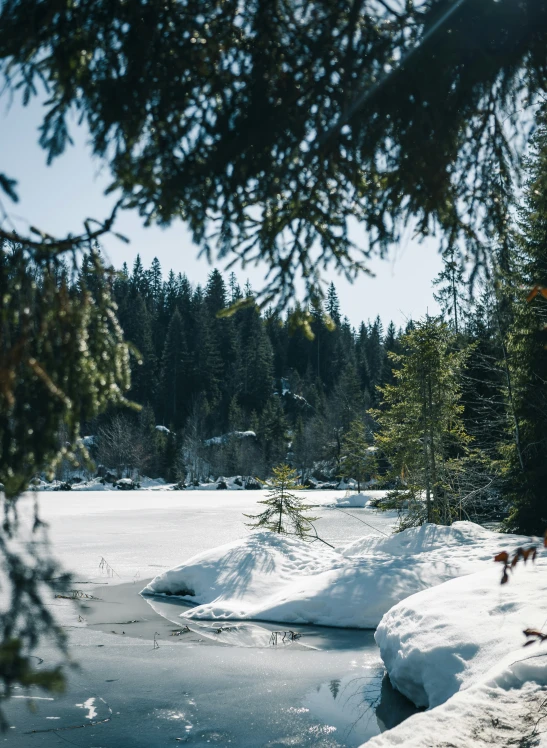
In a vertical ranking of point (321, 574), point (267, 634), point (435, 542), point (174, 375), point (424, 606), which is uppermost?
point (174, 375)

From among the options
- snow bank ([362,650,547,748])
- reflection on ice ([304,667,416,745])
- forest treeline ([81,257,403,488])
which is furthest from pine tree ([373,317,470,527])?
forest treeline ([81,257,403,488])

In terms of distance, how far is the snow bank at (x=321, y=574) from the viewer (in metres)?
11.4

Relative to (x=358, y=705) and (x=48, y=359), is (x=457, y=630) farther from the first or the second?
(x=48, y=359)

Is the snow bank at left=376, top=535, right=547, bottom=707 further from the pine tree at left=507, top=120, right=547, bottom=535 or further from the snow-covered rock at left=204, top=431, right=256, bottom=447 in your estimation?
the snow-covered rock at left=204, top=431, right=256, bottom=447

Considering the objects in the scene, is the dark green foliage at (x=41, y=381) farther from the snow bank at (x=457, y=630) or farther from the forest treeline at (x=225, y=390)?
the forest treeline at (x=225, y=390)

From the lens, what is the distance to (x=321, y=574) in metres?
12.6

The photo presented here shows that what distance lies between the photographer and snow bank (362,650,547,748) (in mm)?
4051

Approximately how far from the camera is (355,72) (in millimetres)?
3031

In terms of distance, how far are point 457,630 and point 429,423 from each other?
12.9 m

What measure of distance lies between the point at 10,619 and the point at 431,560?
1163 cm

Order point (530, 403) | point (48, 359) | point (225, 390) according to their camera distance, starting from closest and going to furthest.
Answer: point (48, 359)
point (530, 403)
point (225, 390)

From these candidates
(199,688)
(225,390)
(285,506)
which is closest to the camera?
(199,688)

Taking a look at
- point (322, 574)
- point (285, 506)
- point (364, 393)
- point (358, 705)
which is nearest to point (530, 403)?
point (322, 574)

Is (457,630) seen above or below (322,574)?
above
